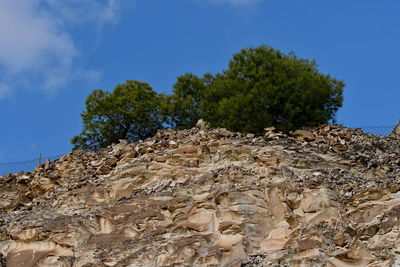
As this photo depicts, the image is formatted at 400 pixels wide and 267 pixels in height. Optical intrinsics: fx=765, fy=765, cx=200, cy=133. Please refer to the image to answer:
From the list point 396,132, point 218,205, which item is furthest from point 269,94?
point 218,205

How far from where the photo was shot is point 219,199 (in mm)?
17406

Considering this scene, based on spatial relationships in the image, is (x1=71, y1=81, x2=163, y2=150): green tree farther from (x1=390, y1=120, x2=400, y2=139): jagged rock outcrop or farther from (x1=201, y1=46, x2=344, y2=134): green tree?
(x1=390, y1=120, x2=400, y2=139): jagged rock outcrop

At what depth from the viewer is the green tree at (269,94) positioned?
74.0ft

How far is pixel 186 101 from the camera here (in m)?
26.0

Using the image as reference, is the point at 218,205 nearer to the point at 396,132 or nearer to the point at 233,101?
the point at 233,101

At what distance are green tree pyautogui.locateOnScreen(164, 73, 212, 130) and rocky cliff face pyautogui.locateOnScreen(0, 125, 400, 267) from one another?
4.06 meters

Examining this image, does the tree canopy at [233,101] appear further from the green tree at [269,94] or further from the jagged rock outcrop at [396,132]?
the jagged rock outcrop at [396,132]

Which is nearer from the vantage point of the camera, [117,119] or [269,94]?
[269,94]

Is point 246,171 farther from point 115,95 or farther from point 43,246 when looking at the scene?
point 115,95

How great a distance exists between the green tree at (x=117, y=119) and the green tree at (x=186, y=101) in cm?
61

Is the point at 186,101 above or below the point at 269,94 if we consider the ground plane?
above

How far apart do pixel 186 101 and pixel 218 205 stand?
9.16 meters

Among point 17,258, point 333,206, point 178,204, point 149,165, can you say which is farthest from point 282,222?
point 17,258

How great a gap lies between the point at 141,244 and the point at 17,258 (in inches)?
118
